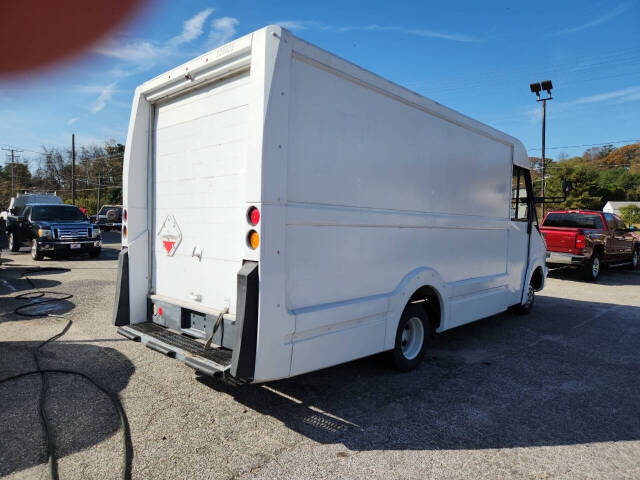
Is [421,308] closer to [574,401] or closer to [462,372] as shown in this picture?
[462,372]

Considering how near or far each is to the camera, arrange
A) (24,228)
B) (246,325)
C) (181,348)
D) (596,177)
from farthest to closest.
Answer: (596,177)
(24,228)
(181,348)
(246,325)

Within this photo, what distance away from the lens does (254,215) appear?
3.04 m

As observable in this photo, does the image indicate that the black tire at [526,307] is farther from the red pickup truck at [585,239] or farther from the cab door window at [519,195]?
the red pickup truck at [585,239]

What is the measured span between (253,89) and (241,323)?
1.68m

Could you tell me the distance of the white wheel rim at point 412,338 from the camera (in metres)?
4.74

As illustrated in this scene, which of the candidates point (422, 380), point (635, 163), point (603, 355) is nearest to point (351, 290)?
point (422, 380)

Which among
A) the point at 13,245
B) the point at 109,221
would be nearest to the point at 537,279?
the point at 13,245

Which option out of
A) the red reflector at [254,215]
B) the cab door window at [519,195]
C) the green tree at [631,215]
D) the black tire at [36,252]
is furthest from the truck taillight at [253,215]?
the green tree at [631,215]

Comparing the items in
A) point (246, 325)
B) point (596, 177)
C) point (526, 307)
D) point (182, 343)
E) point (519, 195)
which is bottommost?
point (526, 307)

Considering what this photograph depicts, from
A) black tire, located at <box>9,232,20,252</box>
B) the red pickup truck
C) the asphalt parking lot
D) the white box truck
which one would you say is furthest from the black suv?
the red pickup truck

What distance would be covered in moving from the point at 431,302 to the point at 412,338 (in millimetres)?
512

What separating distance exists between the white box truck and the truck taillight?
11mm

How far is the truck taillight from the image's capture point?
3.02 meters

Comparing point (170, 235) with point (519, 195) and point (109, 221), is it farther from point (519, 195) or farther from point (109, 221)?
point (109, 221)
